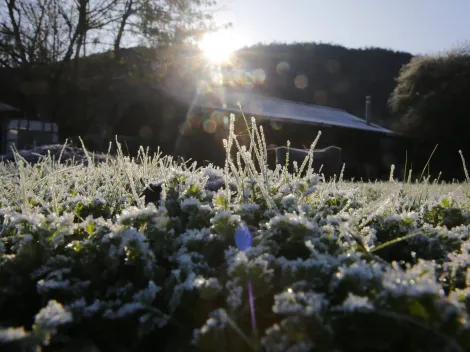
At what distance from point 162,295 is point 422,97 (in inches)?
1061

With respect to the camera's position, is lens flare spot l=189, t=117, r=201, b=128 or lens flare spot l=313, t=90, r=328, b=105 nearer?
lens flare spot l=189, t=117, r=201, b=128

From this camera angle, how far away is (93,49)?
21.7 m

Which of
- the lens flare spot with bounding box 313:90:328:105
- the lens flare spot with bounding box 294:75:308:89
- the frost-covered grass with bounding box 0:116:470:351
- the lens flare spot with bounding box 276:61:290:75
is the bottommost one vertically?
the frost-covered grass with bounding box 0:116:470:351

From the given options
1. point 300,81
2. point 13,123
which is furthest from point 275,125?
point 300,81

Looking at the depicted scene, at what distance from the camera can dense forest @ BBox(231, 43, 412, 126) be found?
1922 inches

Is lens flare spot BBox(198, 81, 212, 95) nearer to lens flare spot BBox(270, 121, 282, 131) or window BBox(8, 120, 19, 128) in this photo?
lens flare spot BBox(270, 121, 282, 131)

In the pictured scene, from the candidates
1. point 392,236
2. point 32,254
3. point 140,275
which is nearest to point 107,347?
point 140,275

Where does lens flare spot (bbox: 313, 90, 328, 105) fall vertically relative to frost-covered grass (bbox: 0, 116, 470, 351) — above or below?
above

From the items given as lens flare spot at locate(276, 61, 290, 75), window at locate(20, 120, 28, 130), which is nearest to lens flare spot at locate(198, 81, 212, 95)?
window at locate(20, 120, 28, 130)

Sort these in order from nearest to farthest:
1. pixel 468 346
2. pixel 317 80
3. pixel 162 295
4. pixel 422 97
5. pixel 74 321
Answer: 1. pixel 468 346
2. pixel 74 321
3. pixel 162 295
4. pixel 422 97
5. pixel 317 80

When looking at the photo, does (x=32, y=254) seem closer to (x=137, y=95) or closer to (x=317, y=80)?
(x=137, y=95)

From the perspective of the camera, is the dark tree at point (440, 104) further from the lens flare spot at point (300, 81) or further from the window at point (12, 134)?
the lens flare spot at point (300, 81)

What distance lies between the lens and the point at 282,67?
160 feet

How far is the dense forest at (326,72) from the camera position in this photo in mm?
48812
